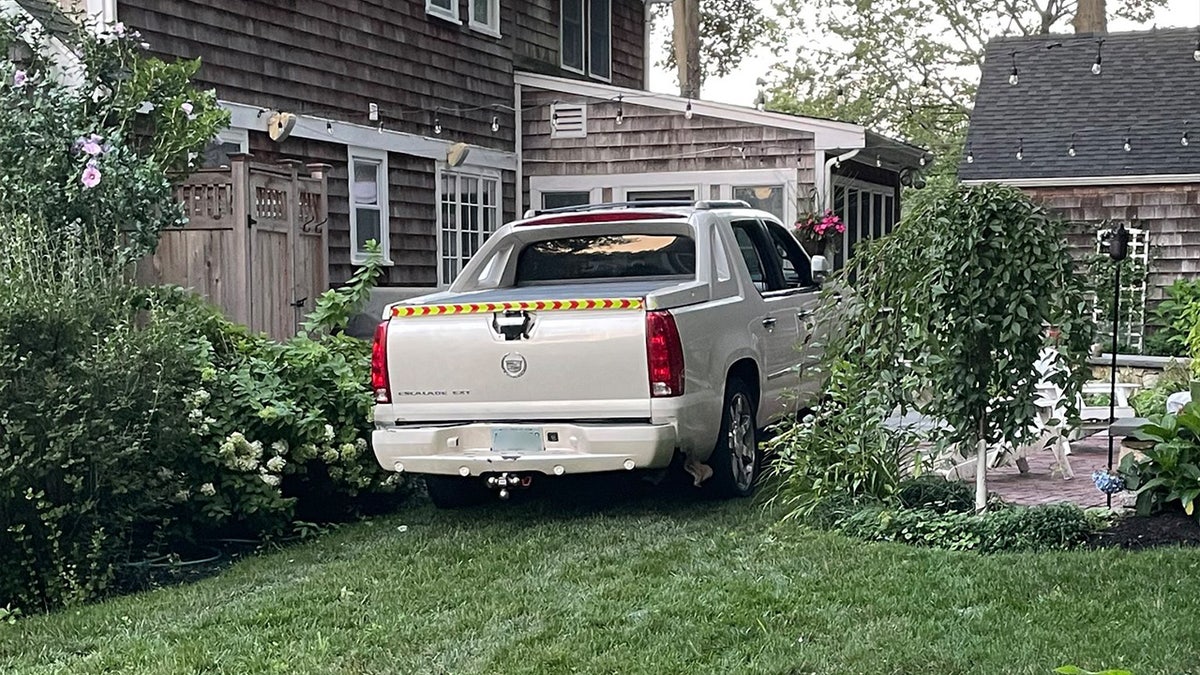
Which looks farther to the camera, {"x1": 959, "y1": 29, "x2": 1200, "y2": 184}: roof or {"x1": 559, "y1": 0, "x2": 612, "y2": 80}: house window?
{"x1": 559, "y1": 0, "x2": 612, "y2": 80}: house window

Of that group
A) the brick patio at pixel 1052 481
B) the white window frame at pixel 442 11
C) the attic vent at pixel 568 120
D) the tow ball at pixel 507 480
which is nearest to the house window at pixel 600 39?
the attic vent at pixel 568 120

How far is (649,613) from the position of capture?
5.19 m

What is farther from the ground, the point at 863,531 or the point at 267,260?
the point at 267,260

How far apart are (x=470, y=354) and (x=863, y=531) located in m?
2.13

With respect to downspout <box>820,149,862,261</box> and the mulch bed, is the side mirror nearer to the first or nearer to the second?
the mulch bed

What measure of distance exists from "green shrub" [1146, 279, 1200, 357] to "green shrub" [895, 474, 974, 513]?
10.3 meters

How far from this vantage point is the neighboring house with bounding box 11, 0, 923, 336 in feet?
43.0

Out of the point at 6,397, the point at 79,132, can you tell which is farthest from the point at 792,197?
the point at 6,397

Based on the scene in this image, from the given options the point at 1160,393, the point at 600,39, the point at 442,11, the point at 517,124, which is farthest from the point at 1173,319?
the point at 442,11

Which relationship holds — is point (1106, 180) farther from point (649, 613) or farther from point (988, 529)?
point (649, 613)

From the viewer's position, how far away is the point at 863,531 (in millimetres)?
6535

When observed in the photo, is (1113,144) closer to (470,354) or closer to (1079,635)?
(470,354)

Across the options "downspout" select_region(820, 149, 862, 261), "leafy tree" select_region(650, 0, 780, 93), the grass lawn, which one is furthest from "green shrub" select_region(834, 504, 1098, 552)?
"leafy tree" select_region(650, 0, 780, 93)

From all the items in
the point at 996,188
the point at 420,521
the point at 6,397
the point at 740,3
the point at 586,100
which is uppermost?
the point at 740,3
